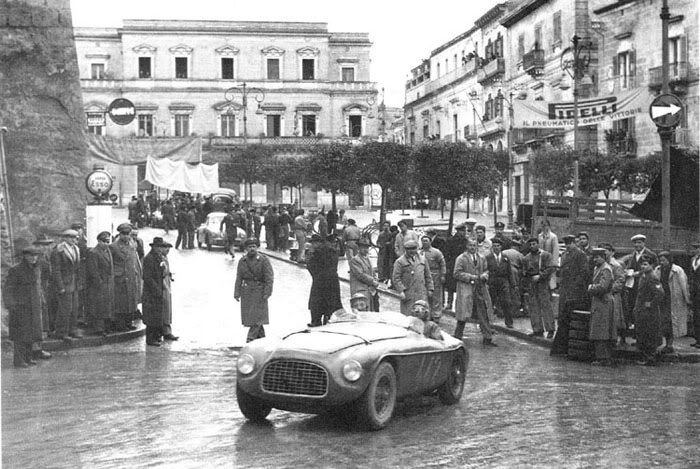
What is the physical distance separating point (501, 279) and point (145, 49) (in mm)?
65662

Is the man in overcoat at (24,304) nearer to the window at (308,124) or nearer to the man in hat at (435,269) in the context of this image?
the man in hat at (435,269)

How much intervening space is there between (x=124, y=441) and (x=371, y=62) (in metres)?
75.7

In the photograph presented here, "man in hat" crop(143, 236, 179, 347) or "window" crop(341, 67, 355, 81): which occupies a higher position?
"window" crop(341, 67, 355, 81)

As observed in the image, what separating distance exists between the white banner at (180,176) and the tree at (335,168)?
8.39 m

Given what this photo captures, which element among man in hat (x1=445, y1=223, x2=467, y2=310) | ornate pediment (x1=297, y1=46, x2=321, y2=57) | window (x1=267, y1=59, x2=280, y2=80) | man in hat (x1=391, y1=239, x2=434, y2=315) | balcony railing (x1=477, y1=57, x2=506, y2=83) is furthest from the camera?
ornate pediment (x1=297, y1=46, x2=321, y2=57)

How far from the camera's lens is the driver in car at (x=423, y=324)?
33.7 feet

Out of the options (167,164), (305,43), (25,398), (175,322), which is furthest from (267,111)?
(25,398)

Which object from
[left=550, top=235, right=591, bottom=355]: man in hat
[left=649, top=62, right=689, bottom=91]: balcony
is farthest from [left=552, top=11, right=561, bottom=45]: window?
[left=550, top=235, right=591, bottom=355]: man in hat

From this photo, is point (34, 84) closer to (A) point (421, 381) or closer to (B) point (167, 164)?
(A) point (421, 381)

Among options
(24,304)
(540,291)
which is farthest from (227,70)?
(24,304)

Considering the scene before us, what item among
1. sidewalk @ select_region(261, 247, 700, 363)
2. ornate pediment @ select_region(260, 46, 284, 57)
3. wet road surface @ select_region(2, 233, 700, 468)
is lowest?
sidewalk @ select_region(261, 247, 700, 363)

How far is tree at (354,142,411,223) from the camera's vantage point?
1614 inches

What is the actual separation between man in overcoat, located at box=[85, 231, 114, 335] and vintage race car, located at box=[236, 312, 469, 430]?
638 centimetres

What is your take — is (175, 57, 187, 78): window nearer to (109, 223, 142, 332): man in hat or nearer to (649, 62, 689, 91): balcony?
(649, 62, 689, 91): balcony
